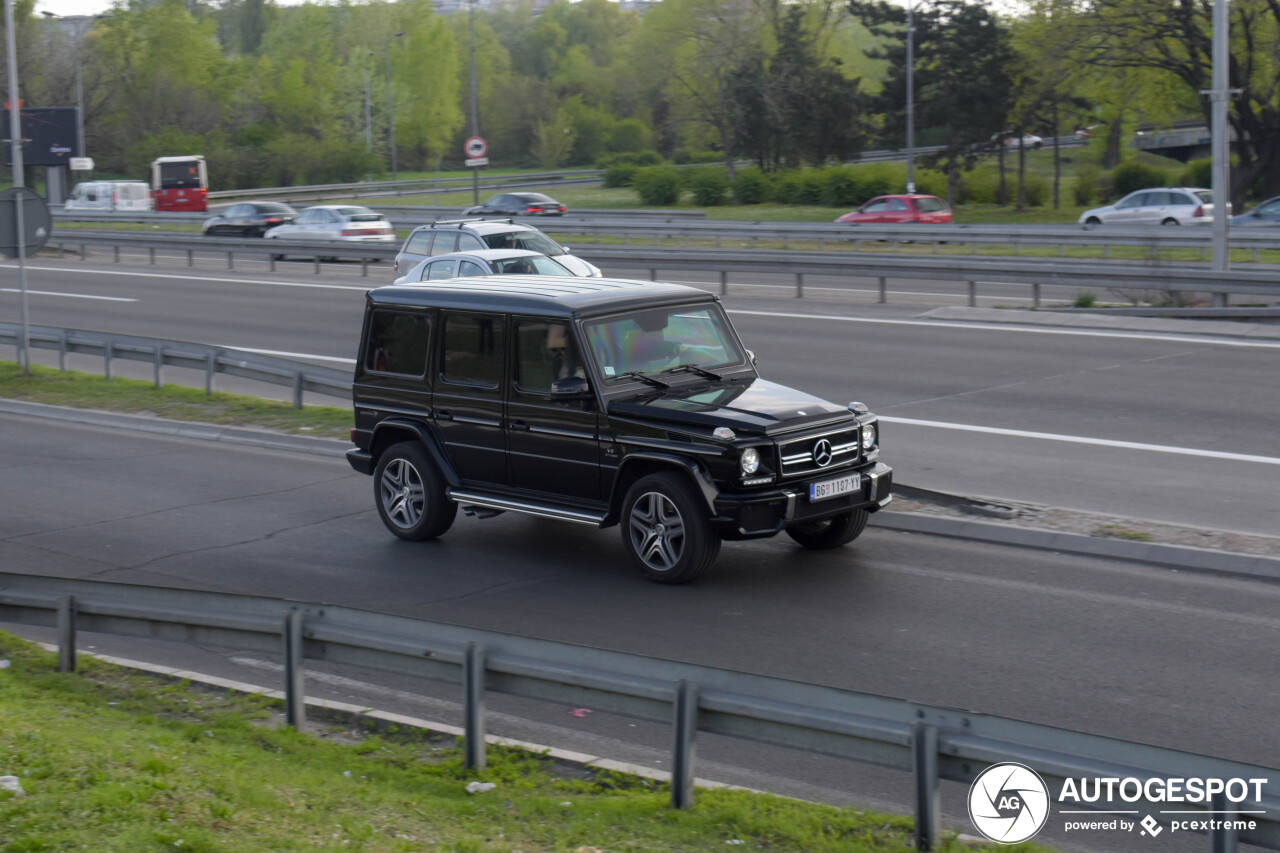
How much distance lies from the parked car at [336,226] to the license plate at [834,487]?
1224 inches

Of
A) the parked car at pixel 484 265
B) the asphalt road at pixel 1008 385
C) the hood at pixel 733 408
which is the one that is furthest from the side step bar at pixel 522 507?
the parked car at pixel 484 265

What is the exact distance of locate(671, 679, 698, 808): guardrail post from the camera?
202 inches

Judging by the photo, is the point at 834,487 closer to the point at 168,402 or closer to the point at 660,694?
the point at 660,694

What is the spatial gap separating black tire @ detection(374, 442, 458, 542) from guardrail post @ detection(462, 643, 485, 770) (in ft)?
14.3

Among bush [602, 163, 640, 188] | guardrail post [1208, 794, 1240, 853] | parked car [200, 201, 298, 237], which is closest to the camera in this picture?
guardrail post [1208, 794, 1240, 853]

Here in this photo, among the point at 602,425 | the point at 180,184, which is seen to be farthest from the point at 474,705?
the point at 180,184

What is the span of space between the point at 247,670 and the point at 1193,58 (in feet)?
145

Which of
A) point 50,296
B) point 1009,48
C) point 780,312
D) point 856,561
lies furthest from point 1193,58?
point 856,561

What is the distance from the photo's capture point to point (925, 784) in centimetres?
470

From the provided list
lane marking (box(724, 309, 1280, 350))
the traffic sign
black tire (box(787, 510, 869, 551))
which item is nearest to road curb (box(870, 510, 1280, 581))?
black tire (box(787, 510, 869, 551))

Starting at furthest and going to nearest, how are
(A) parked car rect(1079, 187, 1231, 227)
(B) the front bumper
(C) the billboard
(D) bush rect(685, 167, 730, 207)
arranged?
1. (C) the billboard
2. (D) bush rect(685, 167, 730, 207)
3. (A) parked car rect(1079, 187, 1231, 227)
4. (B) the front bumper

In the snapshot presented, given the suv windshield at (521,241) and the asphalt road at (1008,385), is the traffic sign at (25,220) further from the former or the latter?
the suv windshield at (521,241)

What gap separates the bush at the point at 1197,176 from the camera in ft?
176

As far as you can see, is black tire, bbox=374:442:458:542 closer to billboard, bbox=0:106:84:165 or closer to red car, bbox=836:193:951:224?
red car, bbox=836:193:951:224
